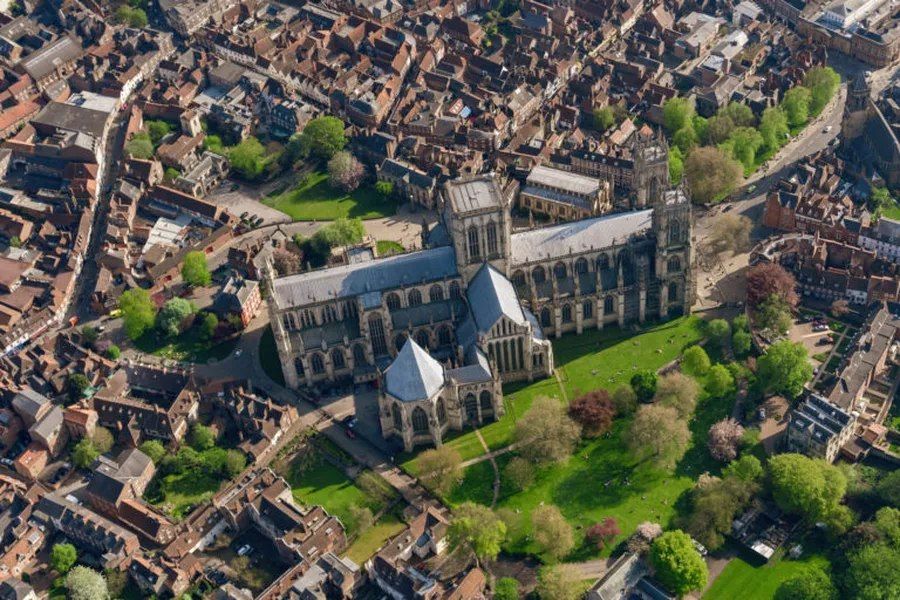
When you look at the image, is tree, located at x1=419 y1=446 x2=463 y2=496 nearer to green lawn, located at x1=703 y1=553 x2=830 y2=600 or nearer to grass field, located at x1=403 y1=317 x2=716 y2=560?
grass field, located at x1=403 y1=317 x2=716 y2=560

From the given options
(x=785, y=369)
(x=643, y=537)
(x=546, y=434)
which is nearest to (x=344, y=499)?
(x=546, y=434)

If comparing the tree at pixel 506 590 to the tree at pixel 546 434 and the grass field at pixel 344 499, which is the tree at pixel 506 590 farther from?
the tree at pixel 546 434

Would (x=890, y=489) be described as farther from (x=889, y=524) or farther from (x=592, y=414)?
(x=592, y=414)

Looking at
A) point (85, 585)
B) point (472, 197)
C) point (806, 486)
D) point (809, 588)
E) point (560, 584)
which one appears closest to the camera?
point (809, 588)

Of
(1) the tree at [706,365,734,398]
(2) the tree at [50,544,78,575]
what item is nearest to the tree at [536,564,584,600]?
(1) the tree at [706,365,734,398]

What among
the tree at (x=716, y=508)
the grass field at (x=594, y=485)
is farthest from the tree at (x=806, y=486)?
the grass field at (x=594, y=485)

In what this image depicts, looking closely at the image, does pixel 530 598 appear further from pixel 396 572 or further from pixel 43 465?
pixel 43 465

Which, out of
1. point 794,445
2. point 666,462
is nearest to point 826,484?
point 794,445
